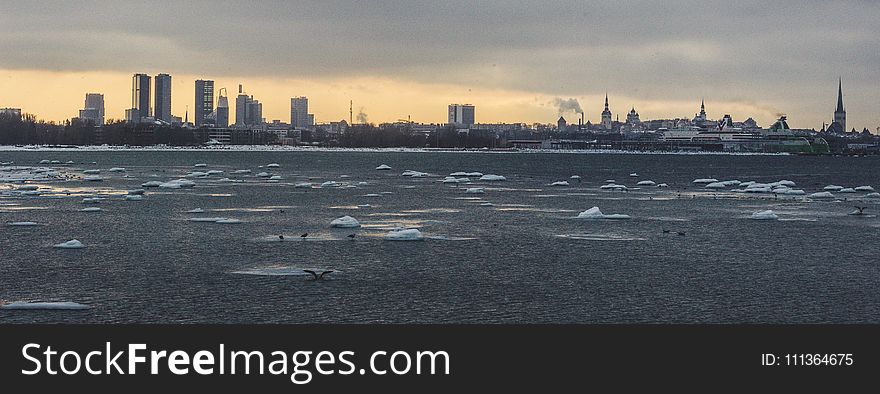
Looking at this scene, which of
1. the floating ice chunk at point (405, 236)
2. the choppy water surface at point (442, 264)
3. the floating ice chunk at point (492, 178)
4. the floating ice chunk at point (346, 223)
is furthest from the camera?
the floating ice chunk at point (492, 178)

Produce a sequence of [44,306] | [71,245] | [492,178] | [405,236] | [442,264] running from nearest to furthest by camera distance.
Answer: [44,306] → [442,264] → [71,245] → [405,236] → [492,178]

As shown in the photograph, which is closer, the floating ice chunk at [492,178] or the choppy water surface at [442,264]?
the choppy water surface at [442,264]

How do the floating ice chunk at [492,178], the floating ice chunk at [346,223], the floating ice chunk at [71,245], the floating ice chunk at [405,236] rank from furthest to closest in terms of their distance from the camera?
the floating ice chunk at [492,178]
the floating ice chunk at [346,223]
the floating ice chunk at [405,236]
the floating ice chunk at [71,245]

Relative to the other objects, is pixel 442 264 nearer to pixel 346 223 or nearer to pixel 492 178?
pixel 346 223

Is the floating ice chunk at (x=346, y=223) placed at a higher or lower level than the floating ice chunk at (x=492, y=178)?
lower

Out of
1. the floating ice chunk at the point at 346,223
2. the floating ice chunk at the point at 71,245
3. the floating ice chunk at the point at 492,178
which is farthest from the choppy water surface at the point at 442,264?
the floating ice chunk at the point at 492,178

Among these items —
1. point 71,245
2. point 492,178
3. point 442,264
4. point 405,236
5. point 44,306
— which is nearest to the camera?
point 44,306

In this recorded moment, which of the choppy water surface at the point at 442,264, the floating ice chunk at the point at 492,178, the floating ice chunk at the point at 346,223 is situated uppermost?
the floating ice chunk at the point at 492,178

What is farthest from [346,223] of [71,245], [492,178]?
[492,178]

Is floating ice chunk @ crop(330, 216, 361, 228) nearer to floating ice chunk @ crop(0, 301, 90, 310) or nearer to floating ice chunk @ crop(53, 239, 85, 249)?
floating ice chunk @ crop(53, 239, 85, 249)

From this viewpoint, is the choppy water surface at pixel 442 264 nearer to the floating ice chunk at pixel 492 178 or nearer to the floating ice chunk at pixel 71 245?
the floating ice chunk at pixel 71 245

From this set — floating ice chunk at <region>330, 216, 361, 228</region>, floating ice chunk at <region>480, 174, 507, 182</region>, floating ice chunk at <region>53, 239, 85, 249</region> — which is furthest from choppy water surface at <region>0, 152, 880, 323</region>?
floating ice chunk at <region>480, 174, 507, 182</region>

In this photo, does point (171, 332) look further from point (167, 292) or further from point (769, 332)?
point (769, 332)
